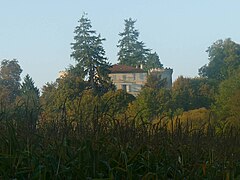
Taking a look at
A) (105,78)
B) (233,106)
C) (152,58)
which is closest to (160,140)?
(233,106)

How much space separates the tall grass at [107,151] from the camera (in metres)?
3.20

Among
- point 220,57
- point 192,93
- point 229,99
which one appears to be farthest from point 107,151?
point 220,57

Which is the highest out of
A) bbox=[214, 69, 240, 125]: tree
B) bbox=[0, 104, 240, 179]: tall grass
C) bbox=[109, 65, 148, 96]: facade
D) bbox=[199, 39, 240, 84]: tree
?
bbox=[199, 39, 240, 84]: tree

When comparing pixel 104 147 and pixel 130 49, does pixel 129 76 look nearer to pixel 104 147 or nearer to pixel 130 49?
pixel 130 49

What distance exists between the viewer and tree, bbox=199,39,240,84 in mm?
94438

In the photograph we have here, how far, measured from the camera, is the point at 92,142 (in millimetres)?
3539

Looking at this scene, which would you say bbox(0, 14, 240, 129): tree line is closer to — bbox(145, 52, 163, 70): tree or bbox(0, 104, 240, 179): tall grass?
bbox(145, 52, 163, 70): tree

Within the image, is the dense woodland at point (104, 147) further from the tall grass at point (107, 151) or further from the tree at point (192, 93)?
the tree at point (192, 93)

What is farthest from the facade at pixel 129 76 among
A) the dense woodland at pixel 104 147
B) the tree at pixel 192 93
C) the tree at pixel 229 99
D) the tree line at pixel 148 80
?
the dense woodland at pixel 104 147

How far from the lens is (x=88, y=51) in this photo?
77.2 meters

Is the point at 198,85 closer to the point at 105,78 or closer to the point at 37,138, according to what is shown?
the point at 105,78

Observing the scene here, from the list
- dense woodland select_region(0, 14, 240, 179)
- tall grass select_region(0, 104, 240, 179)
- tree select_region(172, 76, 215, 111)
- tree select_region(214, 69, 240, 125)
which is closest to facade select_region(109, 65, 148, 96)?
tree select_region(172, 76, 215, 111)

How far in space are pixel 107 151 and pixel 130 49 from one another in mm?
109507

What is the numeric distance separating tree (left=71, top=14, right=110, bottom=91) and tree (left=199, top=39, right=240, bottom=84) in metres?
26.2
